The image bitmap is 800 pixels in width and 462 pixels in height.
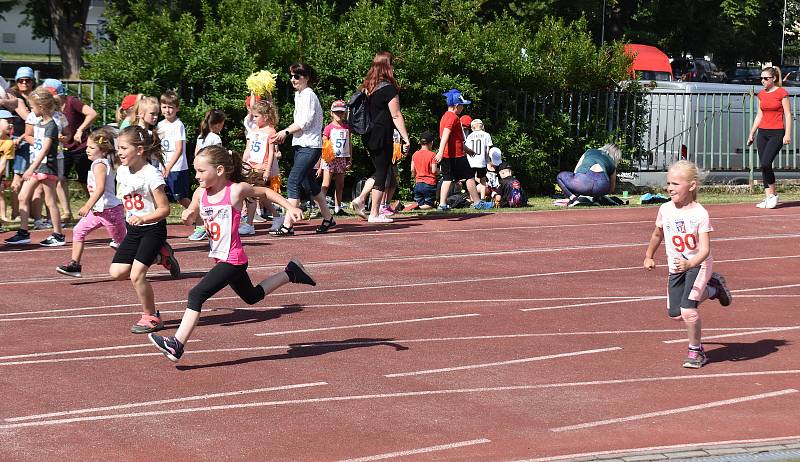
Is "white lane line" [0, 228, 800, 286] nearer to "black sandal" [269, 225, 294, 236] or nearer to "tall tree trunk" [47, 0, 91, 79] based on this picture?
"black sandal" [269, 225, 294, 236]

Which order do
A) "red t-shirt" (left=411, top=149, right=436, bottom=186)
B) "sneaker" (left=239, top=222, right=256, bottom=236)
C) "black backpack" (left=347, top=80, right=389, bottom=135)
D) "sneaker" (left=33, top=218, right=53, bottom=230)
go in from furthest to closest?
"red t-shirt" (left=411, top=149, right=436, bottom=186)
"sneaker" (left=33, top=218, right=53, bottom=230)
"black backpack" (left=347, top=80, right=389, bottom=135)
"sneaker" (left=239, top=222, right=256, bottom=236)

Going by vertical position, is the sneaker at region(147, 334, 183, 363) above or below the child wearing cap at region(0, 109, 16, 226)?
below

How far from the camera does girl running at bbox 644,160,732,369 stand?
856cm

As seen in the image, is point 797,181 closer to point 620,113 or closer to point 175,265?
point 620,113

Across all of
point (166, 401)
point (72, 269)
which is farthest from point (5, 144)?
point (166, 401)

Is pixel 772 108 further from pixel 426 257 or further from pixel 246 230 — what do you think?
pixel 246 230

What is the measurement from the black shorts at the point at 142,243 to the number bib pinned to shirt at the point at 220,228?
1054 mm

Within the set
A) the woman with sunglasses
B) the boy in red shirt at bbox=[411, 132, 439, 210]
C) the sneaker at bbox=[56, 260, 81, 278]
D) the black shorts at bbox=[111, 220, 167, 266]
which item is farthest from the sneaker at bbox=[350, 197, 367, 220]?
the black shorts at bbox=[111, 220, 167, 266]

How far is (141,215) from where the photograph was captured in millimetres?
9812

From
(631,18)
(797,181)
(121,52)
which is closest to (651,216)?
(797,181)

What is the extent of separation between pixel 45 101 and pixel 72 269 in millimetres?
2906

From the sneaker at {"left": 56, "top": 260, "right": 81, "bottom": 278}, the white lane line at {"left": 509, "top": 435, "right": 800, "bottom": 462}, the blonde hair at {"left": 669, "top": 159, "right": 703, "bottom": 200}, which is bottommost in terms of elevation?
the white lane line at {"left": 509, "top": 435, "right": 800, "bottom": 462}

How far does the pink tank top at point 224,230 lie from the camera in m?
8.66

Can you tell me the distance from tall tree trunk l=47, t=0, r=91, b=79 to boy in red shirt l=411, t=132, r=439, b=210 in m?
29.4
